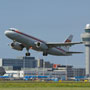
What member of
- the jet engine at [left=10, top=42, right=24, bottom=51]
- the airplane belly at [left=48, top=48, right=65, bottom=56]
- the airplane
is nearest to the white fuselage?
the airplane

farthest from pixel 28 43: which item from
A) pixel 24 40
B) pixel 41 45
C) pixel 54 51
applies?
pixel 54 51

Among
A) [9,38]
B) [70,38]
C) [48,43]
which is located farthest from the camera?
[70,38]

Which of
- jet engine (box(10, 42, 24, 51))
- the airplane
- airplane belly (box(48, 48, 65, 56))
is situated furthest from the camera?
airplane belly (box(48, 48, 65, 56))

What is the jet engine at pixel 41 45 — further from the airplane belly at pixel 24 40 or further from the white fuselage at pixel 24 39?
the airplane belly at pixel 24 40

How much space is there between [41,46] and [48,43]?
638 cm

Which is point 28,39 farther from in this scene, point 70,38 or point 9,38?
point 70,38

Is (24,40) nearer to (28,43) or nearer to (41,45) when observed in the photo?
(28,43)

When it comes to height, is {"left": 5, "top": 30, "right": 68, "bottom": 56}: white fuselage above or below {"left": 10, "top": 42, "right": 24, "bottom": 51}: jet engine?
above

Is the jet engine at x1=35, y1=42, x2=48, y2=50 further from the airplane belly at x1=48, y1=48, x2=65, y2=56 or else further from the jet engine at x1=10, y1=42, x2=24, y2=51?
the jet engine at x1=10, y1=42, x2=24, y2=51

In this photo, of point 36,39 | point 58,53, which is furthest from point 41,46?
point 58,53

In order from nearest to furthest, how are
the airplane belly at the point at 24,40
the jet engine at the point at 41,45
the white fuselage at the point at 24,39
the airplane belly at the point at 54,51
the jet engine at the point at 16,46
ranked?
the white fuselage at the point at 24,39 → the airplane belly at the point at 24,40 → the jet engine at the point at 41,45 → the jet engine at the point at 16,46 → the airplane belly at the point at 54,51

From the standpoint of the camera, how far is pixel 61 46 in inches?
5974

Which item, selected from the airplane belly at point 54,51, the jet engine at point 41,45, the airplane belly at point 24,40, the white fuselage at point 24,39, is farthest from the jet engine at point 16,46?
the airplane belly at point 54,51

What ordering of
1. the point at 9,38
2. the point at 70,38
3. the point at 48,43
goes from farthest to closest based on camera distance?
the point at 70,38 < the point at 48,43 < the point at 9,38
